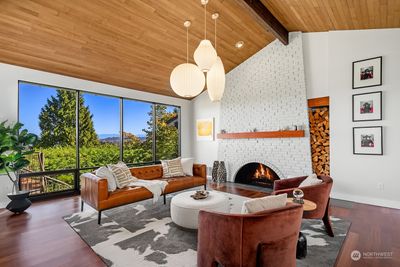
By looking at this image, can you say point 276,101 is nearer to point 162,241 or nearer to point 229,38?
point 229,38

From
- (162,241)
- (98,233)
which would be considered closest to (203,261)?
(162,241)

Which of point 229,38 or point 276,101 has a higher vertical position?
point 229,38

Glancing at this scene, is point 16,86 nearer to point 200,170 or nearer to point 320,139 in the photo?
point 200,170

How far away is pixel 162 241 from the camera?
260cm

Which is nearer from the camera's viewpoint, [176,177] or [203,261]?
[203,261]

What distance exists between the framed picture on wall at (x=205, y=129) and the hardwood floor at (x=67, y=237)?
381 cm

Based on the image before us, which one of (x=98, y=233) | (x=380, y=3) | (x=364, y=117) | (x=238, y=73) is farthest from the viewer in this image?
(x=238, y=73)

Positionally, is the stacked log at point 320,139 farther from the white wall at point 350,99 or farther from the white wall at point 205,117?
the white wall at point 205,117

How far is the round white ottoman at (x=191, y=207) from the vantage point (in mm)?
2809

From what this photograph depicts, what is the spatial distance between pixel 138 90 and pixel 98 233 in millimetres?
4163

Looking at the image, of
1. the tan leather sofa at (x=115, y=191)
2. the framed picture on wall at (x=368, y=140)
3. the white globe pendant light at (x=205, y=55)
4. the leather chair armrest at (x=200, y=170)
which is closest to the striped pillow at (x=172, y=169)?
the tan leather sofa at (x=115, y=191)

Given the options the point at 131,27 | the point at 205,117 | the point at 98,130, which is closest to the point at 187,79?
the point at 131,27

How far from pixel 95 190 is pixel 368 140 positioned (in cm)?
485

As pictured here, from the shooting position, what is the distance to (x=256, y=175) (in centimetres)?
575
